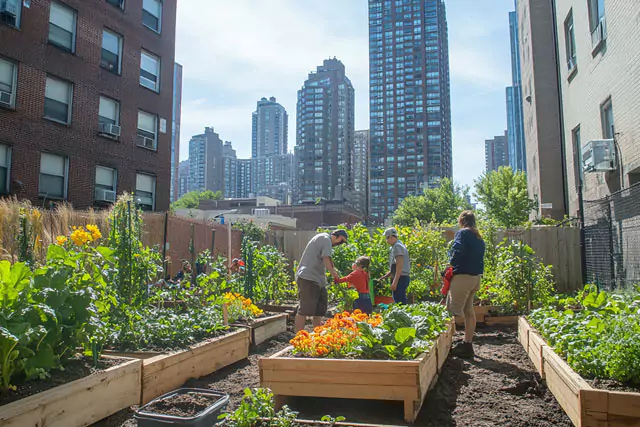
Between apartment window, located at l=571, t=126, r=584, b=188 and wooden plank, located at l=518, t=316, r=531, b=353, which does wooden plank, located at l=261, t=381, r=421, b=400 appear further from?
apartment window, located at l=571, t=126, r=584, b=188

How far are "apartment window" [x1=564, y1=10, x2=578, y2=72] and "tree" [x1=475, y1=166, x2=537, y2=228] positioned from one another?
1009 cm

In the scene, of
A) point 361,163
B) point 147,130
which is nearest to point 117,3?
point 147,130

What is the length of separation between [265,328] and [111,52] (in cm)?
1526

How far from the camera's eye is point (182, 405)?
3012mm

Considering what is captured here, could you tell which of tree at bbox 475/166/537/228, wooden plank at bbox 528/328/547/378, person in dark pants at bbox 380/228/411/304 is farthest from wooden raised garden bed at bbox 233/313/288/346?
tree at bbox 475/166/537/228

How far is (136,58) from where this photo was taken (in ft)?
61.2

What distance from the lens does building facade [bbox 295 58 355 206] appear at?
104 m

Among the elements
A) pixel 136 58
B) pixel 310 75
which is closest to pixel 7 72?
pixel 136 58

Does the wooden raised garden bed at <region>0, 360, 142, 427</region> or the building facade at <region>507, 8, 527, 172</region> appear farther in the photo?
the building facade at <region>507, 8, 527, 172</region>

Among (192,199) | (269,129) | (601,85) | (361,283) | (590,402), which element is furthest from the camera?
(269,129)

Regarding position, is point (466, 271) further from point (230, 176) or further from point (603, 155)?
point (230, 176)

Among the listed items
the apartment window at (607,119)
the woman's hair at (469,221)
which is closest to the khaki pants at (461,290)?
the woman's hair at (469,221)

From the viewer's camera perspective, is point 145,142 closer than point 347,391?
No

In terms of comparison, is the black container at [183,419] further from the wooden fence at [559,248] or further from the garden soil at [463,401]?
the wooden fence at [559,248]
